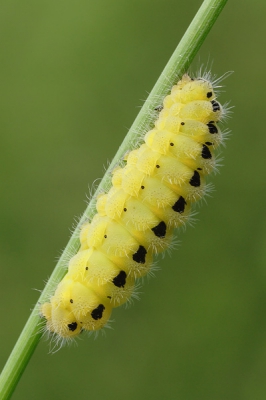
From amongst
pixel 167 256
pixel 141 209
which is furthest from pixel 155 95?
pixel 167 256

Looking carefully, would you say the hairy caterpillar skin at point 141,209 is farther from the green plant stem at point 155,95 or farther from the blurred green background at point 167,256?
the blurred green background at point 167,256

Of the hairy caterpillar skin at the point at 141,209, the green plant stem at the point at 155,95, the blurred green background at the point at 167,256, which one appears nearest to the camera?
the green plant stem at the point at 155,95

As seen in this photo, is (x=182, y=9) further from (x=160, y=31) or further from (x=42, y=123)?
(x=42, y=123)

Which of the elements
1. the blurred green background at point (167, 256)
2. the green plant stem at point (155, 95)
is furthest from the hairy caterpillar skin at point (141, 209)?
the blurred green background at point (167, 256)

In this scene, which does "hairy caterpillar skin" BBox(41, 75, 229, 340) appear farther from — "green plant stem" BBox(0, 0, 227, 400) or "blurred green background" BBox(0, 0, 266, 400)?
"blurred green background" BBox(0, 0, 266, 400)

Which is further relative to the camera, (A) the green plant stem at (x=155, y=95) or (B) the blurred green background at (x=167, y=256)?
(B) the blurred green background at (x=167, y=256)

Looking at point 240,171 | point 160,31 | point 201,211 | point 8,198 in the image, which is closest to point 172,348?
point 201,211
